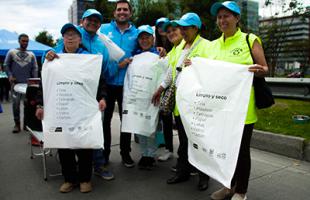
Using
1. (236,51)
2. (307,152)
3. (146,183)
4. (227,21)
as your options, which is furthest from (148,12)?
(236,51)

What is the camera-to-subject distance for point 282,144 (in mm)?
4855

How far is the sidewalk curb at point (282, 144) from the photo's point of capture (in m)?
4.61

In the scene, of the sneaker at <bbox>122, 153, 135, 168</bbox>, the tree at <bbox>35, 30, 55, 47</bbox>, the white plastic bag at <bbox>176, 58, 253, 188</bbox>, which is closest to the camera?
the white plastic bag at <bbox>176, 58, 253, 188</bbox>

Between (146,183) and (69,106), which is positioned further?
(146,183)

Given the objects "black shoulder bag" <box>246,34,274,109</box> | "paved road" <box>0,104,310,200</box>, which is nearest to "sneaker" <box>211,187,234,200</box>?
"paved road" <box>0,104,310,200</box>

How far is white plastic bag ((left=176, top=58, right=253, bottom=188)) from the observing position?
9.23 ft

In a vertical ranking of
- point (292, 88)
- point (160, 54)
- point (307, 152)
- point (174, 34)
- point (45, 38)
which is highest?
point (45, 38)

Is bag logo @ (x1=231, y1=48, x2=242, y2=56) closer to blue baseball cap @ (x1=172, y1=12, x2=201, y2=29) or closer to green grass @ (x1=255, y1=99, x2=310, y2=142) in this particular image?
blue baseball cap @ (x1=172, y1=12, x2=201, y2=29)

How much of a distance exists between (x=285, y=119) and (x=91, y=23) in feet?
13.3

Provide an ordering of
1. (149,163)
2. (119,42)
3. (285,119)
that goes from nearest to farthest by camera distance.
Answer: (119,42) < (149,163) < (285,119)

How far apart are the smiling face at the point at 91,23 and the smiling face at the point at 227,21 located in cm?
151

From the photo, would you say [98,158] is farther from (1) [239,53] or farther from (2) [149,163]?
(1) [239,53]

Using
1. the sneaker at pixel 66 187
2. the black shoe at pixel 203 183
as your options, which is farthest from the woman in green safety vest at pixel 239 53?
the sneaker at pixel 66 187

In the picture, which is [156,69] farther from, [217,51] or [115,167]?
[115,167]
